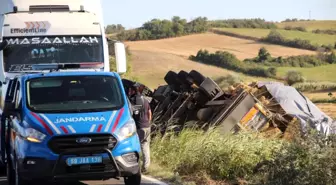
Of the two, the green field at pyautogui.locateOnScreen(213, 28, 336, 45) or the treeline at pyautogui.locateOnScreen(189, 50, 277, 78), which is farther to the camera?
the green field at pyautogui.locateOnScreen(213, 28, 336, 45)

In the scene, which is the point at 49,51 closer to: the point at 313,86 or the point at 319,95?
the point at 319,95

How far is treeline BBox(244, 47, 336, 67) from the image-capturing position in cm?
8700

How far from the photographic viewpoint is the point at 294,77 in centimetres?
7550

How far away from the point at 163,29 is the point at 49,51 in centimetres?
8844

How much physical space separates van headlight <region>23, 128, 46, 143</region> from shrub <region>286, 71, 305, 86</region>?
210 ft

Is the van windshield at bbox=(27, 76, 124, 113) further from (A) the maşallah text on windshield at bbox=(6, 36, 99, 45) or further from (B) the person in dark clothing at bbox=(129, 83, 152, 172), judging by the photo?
(A) the maşallah text on windshield at bbox=(6, 36, 99, 45)

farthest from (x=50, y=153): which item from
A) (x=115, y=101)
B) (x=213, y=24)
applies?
(x=213, y=24)

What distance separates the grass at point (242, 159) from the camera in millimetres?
10445

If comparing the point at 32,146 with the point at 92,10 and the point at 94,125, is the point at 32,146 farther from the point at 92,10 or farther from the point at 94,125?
the point at 92,10

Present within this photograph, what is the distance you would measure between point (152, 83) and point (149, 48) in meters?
21.1

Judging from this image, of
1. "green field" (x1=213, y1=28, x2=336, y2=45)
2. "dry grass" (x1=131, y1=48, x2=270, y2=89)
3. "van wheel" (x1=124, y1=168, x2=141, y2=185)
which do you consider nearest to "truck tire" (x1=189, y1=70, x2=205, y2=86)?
"van wheel" (x1=124, y1=168, x2=141, y2=185)

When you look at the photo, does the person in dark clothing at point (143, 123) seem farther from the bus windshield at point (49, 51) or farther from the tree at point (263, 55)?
the tree at point (263, 55)

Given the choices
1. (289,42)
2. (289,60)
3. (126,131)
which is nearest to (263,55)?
(289,60)

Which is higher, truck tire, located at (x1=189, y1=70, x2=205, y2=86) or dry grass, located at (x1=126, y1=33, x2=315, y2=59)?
truck tire, located at (x1=189, y1=70, x2=205, y2=86)
